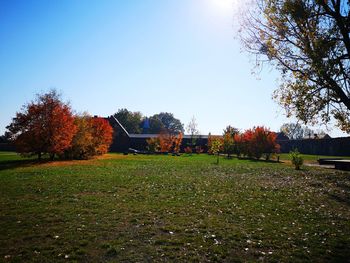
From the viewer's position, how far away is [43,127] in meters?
34.7

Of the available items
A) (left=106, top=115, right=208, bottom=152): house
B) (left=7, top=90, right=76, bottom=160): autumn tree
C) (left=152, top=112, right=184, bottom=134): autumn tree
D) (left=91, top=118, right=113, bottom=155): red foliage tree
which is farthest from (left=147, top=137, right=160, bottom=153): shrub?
(left=152, top=112, right=184, bottom=134): autumn tree

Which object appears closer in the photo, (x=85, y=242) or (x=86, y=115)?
(x=85, y=242)

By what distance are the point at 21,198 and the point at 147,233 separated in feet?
24.6

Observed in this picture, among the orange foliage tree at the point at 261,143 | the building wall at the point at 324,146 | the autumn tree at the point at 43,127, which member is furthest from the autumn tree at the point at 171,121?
the autumn tree at the point at 43,127

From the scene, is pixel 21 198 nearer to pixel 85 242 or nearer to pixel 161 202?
pixel 161 202

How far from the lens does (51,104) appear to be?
3609 cm

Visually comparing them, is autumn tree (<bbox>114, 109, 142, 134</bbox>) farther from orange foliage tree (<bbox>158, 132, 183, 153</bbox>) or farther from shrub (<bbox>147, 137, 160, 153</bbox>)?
shrub (<bbox>147, 137, 160, 153</bbox>)

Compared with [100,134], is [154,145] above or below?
below

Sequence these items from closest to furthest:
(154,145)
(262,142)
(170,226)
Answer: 1. (170,226)
2. (262,142)
3. (154,145)

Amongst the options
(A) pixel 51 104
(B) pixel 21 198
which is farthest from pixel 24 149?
(B) pixel 21 198

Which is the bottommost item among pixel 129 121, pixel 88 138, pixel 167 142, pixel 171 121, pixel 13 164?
pixel 13 164

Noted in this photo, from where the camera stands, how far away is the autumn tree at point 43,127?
33594mm

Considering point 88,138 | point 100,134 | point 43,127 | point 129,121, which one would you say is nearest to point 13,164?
point 43,127

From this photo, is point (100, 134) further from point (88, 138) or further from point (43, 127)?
point (43, 127)
